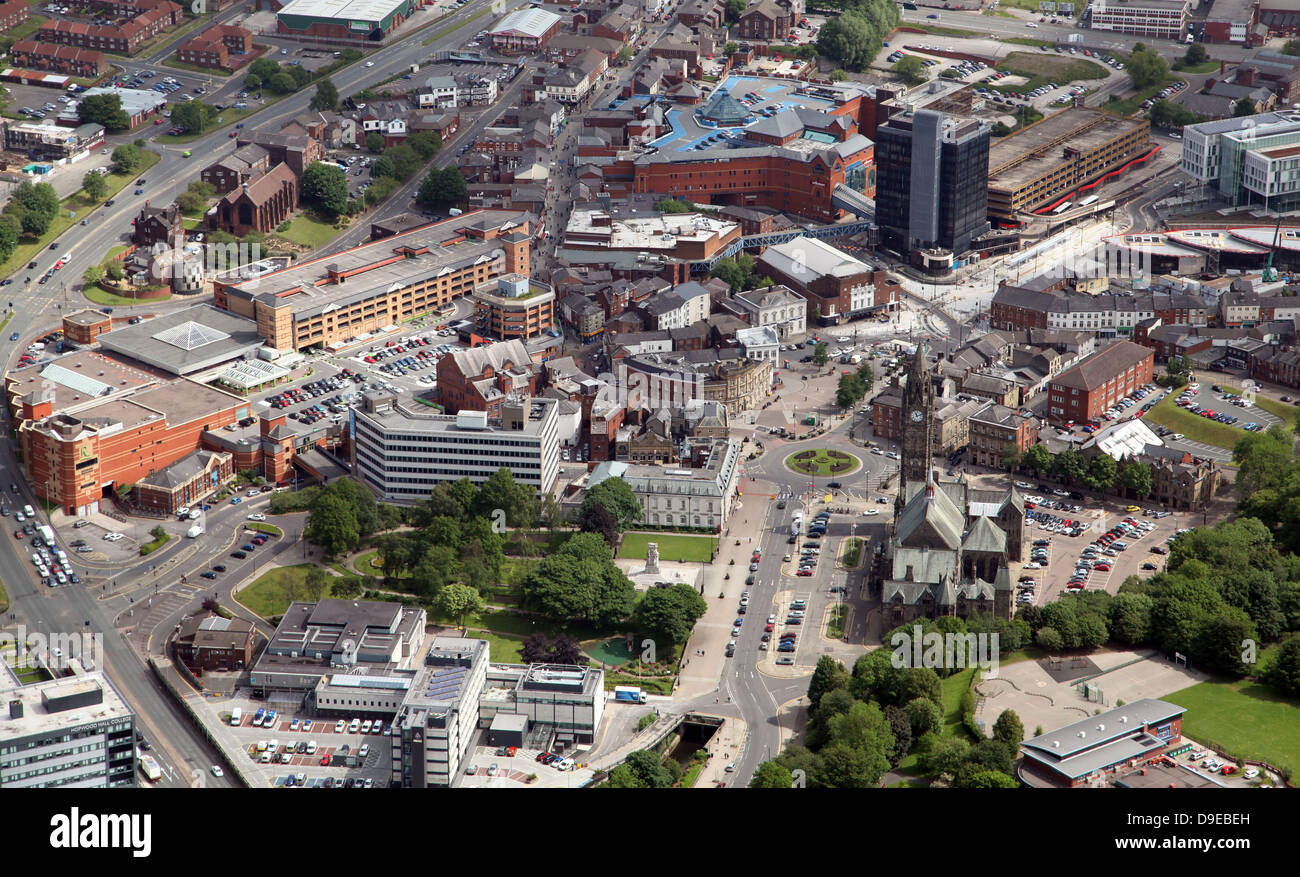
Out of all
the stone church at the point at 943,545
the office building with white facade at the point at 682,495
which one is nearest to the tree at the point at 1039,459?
the stone church at the point at 943,545

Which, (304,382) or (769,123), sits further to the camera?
(769,123)

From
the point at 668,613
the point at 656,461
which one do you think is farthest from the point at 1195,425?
the point at 668,613

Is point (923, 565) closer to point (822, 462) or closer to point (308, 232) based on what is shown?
point (822, 462)

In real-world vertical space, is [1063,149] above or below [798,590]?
above

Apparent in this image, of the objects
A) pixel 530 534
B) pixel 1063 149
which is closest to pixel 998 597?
pixel 530 534

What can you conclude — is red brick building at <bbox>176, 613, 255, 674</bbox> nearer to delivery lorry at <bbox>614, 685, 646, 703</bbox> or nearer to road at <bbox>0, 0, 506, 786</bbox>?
road at <bbox>0, 0, 506, 786</bbox>

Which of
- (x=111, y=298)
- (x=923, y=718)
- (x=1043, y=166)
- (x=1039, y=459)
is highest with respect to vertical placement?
(x=1043, y=166)

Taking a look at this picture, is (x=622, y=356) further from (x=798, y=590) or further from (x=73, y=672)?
(x=73, y=672)
